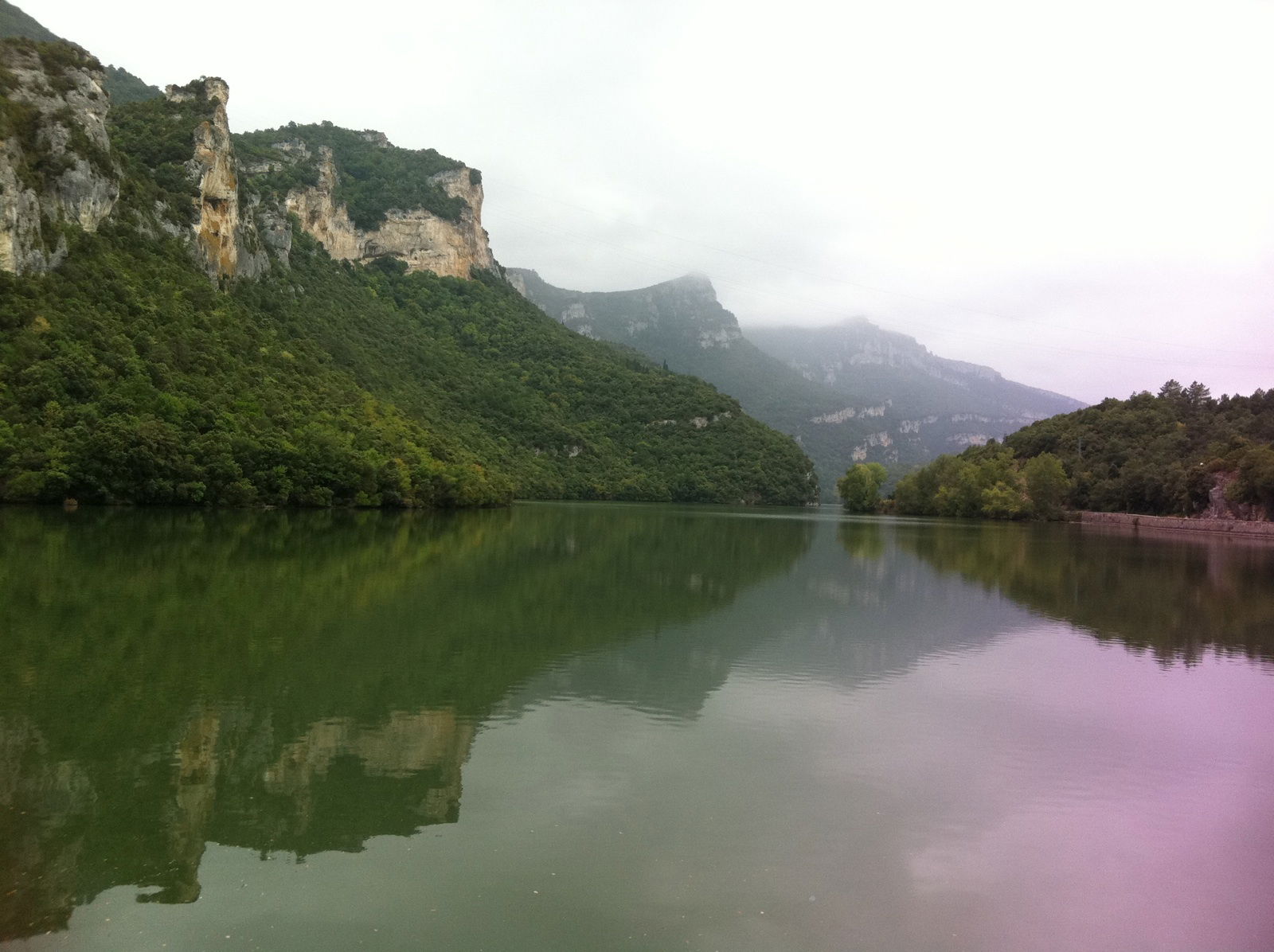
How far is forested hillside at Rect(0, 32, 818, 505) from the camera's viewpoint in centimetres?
4469

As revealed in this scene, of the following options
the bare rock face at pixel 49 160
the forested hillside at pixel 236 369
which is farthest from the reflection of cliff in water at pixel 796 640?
the bare rock face at pixel 49 160

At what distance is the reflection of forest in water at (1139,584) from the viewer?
1870cm

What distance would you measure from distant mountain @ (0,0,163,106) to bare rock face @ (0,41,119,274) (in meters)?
46.6

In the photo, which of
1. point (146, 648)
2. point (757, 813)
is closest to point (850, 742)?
point (757, 813)

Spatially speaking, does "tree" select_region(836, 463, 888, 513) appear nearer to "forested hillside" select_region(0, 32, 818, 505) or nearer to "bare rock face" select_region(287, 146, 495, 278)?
"forested hillside" select_region(0, 32, 818, 505)

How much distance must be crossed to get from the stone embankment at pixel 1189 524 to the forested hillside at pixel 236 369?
44.5 meters

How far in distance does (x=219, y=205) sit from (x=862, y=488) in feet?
246

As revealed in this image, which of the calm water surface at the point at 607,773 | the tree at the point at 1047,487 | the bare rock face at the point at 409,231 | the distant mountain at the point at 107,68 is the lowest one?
the calm water surface at the point at 607,773

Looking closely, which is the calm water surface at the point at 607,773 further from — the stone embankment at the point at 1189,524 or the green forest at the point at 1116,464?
the green forest at the point at 1116,464

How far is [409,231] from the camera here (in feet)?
409

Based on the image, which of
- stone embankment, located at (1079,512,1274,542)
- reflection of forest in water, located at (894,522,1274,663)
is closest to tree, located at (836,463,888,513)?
stone embankment, located at (1079,512,1274,542)

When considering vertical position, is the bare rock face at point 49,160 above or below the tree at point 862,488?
above

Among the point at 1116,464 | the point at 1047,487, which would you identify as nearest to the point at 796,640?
the point at 1047,487

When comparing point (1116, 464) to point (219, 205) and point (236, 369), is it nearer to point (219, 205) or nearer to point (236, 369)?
point (236, 369)
